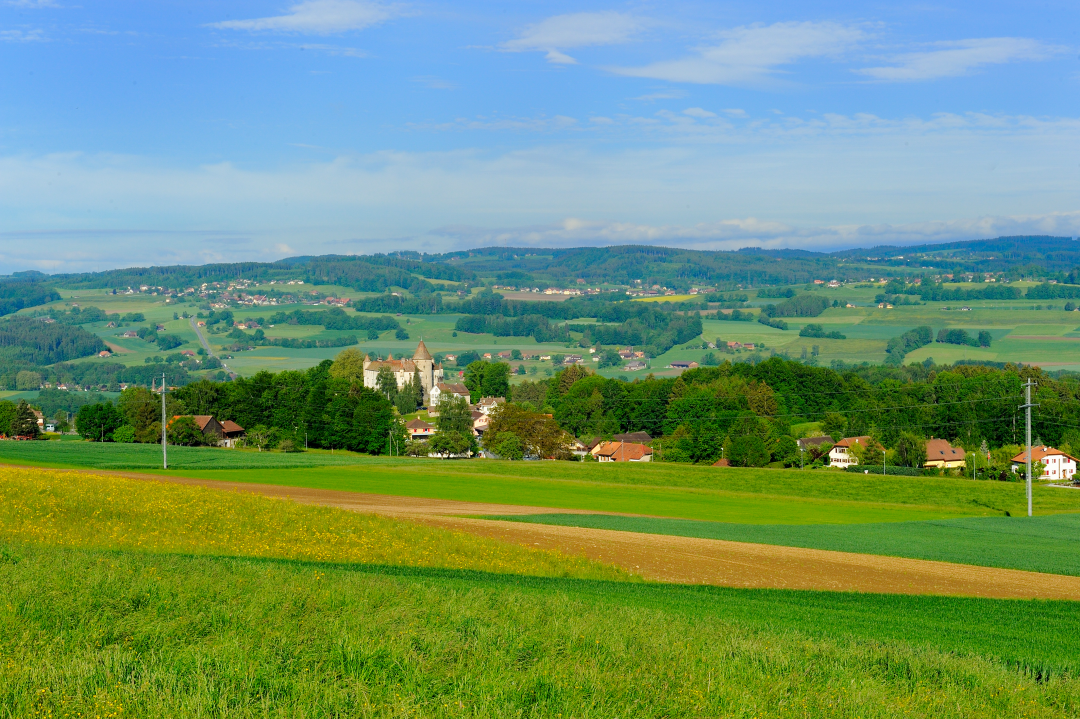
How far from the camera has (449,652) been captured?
303 inches

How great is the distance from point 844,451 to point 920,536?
5996 cm

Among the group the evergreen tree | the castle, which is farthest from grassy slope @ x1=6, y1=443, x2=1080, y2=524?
the castle

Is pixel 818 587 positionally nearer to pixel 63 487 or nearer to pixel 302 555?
pixel 302 555

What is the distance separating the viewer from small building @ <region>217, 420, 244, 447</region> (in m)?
91.1

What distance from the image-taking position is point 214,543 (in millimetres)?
19078

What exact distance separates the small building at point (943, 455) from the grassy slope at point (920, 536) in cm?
4876

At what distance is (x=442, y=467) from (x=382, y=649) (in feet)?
168

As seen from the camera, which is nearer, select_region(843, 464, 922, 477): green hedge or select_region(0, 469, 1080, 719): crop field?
select_region(0, 469, 1080, 719): crop field

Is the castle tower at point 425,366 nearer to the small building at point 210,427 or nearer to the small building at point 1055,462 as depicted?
the small building at point 210,427

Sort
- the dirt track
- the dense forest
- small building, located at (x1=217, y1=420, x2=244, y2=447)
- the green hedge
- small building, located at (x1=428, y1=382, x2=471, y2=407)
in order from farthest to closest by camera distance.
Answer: small building, located at (x1=428, y1=382, x2=471, y2=407) → small building, located at (x1=217, y1=420, x2=244, y2=447) → the dense forest → the green hedge → the dirt track

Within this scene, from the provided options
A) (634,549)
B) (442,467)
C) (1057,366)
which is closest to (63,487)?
(634,549)

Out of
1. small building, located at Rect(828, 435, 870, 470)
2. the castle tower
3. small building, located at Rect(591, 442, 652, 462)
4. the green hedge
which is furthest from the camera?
the castle tower

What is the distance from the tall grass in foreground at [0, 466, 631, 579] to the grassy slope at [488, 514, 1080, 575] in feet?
27.5

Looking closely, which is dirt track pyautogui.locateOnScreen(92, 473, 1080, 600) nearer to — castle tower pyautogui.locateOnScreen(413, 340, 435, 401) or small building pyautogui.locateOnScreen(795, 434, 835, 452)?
small building pyautogui.locateOnScreen(795, 434, 835, 452)
